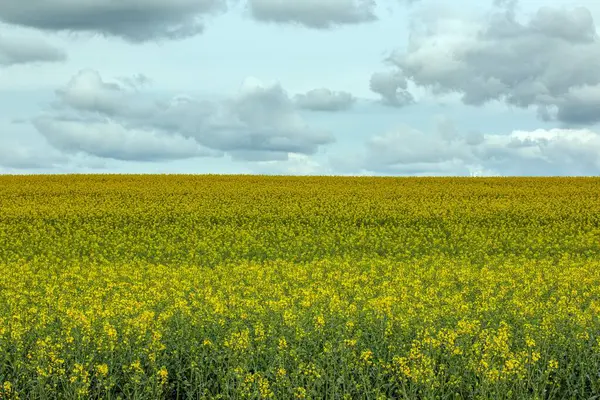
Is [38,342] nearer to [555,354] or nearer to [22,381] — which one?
[22,381]

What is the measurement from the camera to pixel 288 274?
15266 mm

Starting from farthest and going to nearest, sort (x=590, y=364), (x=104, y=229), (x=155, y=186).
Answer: (x=155, y=186) → (x=104, y=229) → (x=590, y=364)

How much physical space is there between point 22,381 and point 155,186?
36998mm

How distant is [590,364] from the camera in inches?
342

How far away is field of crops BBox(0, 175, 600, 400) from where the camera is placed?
8375mm

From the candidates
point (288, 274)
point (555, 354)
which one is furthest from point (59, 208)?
point (555, 354)

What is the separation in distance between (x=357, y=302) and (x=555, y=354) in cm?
390

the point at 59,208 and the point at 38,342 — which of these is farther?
the point at 59,208

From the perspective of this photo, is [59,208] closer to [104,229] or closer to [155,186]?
[104,229]

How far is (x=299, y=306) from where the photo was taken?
11.2m

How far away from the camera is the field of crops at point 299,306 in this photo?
838 cm

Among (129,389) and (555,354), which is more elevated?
(555,354)

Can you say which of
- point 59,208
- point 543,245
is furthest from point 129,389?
point 59,208

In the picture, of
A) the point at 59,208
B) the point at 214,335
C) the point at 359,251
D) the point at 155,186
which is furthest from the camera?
the point at 155,186
